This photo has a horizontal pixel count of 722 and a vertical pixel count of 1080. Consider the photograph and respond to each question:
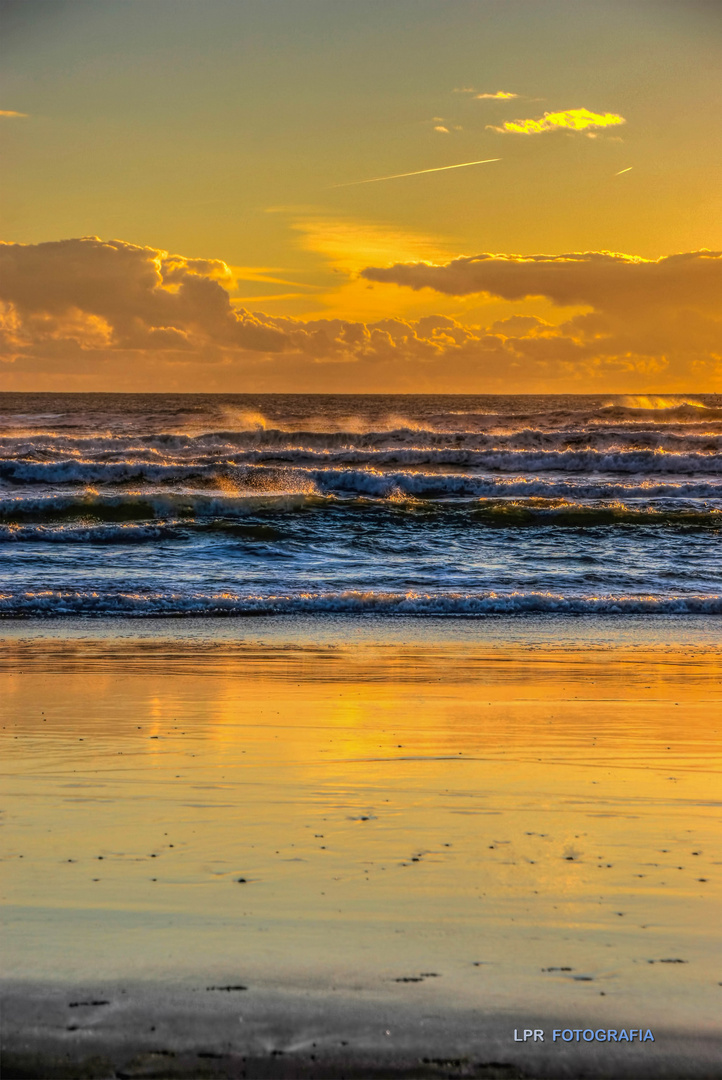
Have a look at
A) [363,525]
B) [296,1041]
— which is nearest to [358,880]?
[296,1041]

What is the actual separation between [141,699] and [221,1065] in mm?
3986

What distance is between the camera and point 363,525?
17.2 m

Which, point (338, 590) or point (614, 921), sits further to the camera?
point (338, 590)

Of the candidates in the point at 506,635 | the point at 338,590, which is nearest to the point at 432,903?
the point at 506,635

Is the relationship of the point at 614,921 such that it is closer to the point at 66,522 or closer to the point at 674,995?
the point at 674,995

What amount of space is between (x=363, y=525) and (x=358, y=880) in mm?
14165

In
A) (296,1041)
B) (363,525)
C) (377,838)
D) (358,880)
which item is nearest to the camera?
(296,1041)

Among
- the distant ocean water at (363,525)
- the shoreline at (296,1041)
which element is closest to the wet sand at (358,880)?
the shoreline at (296,1041)

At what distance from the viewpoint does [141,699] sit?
19.6ft

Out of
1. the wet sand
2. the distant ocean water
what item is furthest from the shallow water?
the distant ocean water

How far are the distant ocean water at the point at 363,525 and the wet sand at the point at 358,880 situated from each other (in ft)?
14.6

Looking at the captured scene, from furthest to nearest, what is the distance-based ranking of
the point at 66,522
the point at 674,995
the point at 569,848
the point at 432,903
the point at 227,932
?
the point at 66,522 < the point at 569,848 < the point at 432,903 < the point at 227,932 < the point at 674,995

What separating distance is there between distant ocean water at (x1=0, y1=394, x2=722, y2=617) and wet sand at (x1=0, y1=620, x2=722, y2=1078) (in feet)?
14.6

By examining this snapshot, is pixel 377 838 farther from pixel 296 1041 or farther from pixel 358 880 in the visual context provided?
pixel 296 1041
